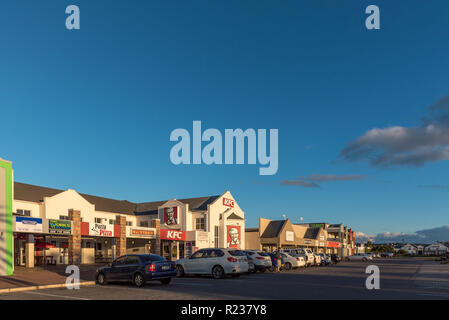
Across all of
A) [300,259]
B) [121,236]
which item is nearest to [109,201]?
[121,236]

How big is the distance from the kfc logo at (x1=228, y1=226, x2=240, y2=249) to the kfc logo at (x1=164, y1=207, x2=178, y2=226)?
24.7 ft

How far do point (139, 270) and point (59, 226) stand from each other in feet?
59.4

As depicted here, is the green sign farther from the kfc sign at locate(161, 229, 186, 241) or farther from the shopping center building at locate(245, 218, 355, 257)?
the shopping center building at locate(245, 218, 355, 257)

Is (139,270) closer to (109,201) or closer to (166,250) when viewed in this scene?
(109,201)

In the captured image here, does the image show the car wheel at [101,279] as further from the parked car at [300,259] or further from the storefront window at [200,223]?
the storefront window at [200,223]

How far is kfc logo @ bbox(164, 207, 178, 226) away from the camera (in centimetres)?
5285

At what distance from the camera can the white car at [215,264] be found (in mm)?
23266

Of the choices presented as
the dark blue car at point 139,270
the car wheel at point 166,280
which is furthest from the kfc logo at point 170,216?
the car wheel at point 166,280

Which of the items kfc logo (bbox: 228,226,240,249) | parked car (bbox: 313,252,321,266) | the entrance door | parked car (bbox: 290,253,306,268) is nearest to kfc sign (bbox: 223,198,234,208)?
→ kfc logo (bbox: 228,226,240,249)

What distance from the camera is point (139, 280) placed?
60.0 ft

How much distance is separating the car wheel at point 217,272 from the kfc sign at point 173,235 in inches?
934
